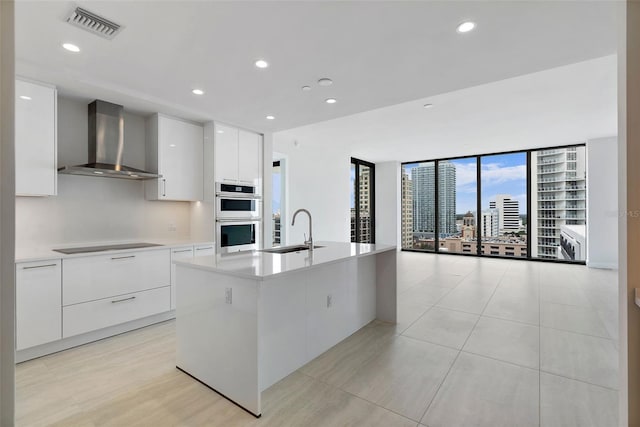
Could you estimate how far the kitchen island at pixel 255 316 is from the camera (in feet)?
5.94

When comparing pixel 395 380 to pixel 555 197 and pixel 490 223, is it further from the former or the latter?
pixel 555 197

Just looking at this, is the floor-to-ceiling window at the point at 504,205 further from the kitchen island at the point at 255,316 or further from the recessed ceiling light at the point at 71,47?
the recessed ceiling light at the point at 71,47

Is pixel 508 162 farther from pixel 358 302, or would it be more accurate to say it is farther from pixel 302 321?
pixel 302 321

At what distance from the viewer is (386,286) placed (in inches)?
130

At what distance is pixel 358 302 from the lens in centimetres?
307

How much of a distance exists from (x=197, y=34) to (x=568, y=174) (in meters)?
8.16

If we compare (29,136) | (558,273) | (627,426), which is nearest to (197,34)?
(29,136)

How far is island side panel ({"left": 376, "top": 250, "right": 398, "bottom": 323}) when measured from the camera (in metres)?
3.26

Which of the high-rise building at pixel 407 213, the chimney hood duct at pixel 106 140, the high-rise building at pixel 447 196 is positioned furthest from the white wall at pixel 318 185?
the high-rise building at pixel 447 196

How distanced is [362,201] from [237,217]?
17.3 ft

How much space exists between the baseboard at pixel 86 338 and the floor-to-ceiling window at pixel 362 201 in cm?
567

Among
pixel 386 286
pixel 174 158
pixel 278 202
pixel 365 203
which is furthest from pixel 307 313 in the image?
pixel 365 203

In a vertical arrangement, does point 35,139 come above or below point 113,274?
above

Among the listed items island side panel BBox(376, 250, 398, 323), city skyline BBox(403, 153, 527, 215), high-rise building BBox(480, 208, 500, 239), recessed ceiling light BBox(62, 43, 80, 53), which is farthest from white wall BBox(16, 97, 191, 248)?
high-rise building BBox(480, 208, 500, 239)
